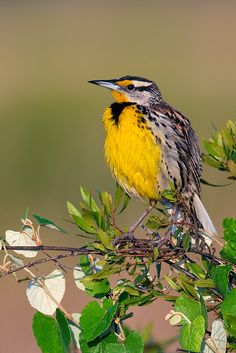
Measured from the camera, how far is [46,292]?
5.92 ft

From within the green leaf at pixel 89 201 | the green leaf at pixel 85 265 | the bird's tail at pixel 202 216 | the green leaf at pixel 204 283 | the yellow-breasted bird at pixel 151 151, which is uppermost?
the green leaf at pixel 89 201

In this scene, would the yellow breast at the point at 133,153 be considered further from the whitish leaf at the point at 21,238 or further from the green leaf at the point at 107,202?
the whitish leaf at the point at 21,238

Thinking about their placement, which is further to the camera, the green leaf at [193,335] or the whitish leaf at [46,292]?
the whitish leaf at [46,292]

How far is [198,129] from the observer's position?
8.30 meters

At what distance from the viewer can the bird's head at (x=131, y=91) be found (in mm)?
3283

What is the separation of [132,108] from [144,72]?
903cm

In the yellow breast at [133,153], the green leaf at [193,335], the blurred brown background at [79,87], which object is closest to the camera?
the green leaf at [193,335]

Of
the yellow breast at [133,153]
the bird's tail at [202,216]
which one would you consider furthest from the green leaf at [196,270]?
the yellow breast at [133,153]

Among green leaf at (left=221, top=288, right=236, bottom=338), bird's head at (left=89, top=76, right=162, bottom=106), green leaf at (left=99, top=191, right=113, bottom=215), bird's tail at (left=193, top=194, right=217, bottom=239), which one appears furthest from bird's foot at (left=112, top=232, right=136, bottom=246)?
bird's head at (left=89, top=76, right=162, bottom=106)

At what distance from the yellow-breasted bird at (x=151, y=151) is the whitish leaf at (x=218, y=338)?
1240 mm

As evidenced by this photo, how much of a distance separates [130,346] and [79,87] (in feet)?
33.8

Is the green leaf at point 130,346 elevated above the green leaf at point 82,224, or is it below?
below

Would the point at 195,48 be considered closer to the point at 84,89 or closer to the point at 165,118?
the point at 84,89

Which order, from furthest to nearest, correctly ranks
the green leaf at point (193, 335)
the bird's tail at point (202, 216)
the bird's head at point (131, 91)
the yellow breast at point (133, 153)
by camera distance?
the bird's head at point (131, 91), the yellow breast at point (133, 153), the bird's tail at point (202, 216), the green leaf at point (193, 335)
